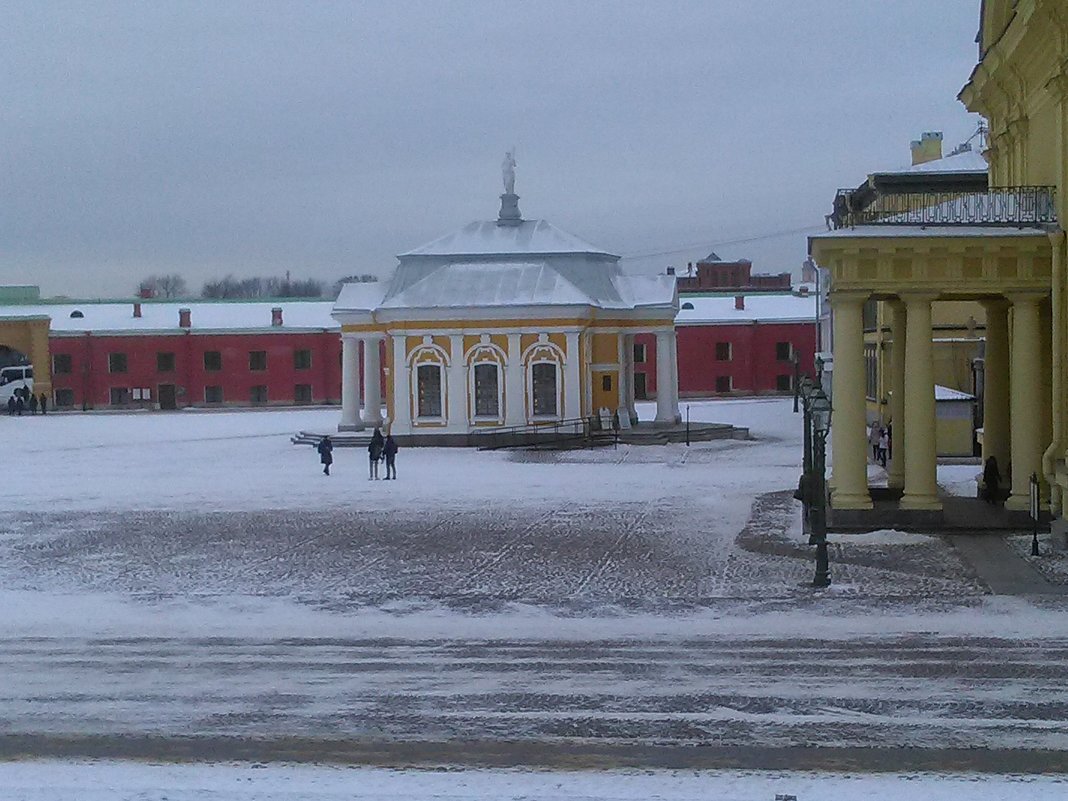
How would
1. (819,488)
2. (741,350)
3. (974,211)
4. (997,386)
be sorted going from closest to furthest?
(819,488), (974,211), (997,386), (741,350)

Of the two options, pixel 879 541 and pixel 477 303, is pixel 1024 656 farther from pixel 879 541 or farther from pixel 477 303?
pixel 477 303

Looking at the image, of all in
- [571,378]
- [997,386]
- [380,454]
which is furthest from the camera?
[571,378]

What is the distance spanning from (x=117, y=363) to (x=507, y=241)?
32310mm

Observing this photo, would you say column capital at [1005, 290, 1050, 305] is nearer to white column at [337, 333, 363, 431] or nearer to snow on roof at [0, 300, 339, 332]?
white column at [337, 333, 363, 431]

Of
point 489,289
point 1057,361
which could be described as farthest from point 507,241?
point 1057,361

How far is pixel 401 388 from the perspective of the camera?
158 feet

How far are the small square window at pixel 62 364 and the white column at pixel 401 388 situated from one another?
34020 millimetres

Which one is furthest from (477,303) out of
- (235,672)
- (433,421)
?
(235,672)

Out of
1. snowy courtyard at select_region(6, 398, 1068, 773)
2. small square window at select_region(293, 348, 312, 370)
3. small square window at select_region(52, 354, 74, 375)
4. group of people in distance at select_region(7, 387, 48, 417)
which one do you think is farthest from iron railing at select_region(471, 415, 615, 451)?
small square window at select_region(52, 354, 74, 375)

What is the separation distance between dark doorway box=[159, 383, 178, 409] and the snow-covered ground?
68464 mm

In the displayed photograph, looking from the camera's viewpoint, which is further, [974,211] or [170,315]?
[170,315]

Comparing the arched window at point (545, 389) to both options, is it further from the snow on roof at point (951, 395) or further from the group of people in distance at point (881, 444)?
the snow on roof at point (951, 395)

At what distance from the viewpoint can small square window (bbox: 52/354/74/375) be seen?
75688 millimetres

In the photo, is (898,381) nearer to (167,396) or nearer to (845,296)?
(845,296)
